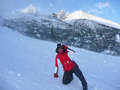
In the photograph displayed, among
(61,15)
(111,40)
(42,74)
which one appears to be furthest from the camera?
(61,15)

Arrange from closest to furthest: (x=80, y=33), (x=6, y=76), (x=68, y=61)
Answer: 1. (x=6, y=76)
2. (x=68, y=61)
3. (x=80, y=33)

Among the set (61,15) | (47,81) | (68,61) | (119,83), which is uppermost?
(61,15)

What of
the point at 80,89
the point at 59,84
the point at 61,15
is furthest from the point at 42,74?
the point at 61,15

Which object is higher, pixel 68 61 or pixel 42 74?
pixel 68 61

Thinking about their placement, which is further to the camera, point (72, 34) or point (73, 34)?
point (73, 34)

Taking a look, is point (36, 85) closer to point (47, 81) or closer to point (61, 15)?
point (47, 81)

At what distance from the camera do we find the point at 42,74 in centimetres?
531

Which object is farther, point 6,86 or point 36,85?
point 36,85

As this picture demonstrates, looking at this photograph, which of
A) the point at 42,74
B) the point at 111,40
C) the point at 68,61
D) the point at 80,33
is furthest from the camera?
the point at 80,33

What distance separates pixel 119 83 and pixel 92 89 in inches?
70.7

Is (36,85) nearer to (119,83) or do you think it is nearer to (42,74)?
(42,74)

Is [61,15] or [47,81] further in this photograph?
[61,15]

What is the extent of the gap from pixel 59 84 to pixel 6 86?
1.88 metres

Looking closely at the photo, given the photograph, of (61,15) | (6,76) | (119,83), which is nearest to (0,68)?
(6,76)
